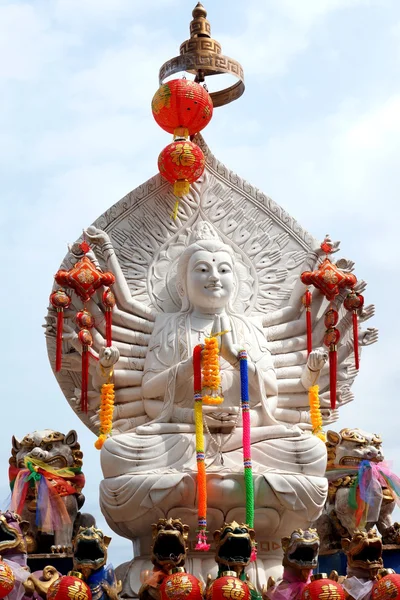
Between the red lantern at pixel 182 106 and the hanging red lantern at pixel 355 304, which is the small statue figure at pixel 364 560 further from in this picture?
the red lantern at pixel 182 106

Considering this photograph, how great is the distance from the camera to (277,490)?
11.0m

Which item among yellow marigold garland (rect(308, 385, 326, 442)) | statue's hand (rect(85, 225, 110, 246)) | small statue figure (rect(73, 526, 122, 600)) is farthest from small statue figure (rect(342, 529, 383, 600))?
statue's hand (rect(85, 225, 110, 246))

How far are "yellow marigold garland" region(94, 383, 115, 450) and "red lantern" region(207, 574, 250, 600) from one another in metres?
2.25

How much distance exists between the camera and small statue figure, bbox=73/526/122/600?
9.80 m

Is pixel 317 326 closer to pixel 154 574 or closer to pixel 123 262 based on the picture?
pixel 123 262

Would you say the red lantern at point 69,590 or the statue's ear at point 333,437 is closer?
the red lantern at point 69,590

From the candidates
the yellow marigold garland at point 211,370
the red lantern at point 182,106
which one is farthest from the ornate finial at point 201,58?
the yellow marigold garland at point 211,370

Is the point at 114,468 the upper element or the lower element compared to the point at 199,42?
lower

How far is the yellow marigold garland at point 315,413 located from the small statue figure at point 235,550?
2.05 metres

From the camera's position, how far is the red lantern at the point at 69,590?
374 inches

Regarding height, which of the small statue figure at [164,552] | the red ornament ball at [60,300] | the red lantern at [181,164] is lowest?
the small statue figure at [164,552]

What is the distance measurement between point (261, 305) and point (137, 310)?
1.11 metres

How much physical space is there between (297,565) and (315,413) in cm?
215

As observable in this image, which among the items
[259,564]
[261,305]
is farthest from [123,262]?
[259,564]
